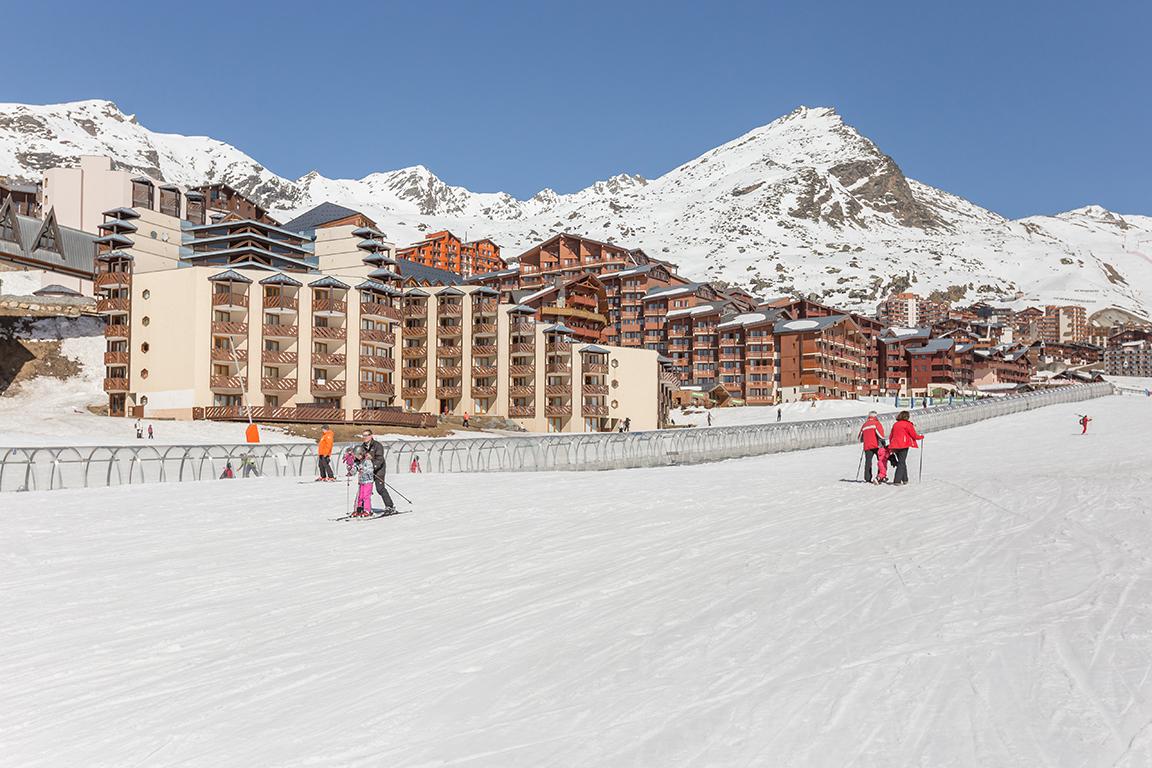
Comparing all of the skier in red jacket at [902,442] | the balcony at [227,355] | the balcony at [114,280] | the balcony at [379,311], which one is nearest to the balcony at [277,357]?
the balcony at [227,355]

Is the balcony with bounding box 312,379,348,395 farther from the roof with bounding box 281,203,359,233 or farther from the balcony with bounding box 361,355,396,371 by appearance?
the roof with bounding box 281,203,359,233

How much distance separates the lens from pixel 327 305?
6806cm

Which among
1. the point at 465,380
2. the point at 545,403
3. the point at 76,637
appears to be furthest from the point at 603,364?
the point at 76,637

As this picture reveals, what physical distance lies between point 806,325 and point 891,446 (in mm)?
91990

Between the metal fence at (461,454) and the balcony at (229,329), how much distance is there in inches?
1257

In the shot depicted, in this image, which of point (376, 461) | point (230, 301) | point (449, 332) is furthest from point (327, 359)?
point (376, 461)

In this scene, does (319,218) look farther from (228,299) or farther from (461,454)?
(461,454)

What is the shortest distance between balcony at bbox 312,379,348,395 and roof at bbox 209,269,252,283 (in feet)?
29.2

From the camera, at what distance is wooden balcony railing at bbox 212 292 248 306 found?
6431cm

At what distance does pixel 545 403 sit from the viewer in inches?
3098

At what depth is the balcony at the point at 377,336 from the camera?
7000 cm

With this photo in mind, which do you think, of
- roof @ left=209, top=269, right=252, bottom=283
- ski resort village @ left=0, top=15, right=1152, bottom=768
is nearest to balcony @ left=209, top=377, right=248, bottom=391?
roof @ left=209, top=269, right=252, bottom=283

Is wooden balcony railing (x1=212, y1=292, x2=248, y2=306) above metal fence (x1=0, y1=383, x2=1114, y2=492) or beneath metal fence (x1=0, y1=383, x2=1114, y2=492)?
above

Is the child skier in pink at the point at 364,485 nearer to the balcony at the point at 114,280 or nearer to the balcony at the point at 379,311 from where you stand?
the balcony at the point at 379,311
